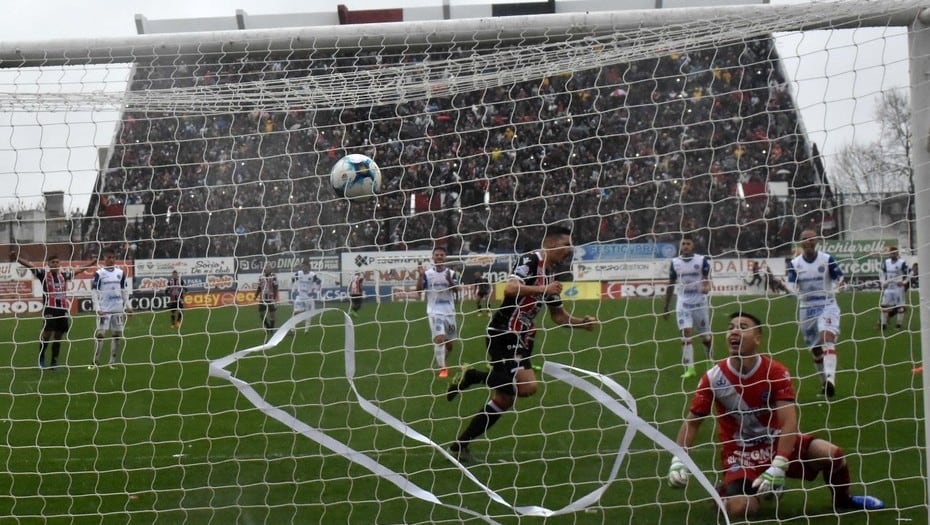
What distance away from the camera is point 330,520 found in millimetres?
5660

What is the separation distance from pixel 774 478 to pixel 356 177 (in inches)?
124

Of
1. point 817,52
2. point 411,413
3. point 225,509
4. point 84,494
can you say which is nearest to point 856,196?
point 817,52

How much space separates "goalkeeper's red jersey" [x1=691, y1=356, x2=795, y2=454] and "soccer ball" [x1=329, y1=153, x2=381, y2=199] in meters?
2.44

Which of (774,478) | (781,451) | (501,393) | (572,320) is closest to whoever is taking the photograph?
(774,478)

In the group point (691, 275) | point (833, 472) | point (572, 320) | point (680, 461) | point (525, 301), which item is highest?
point (691, 275)

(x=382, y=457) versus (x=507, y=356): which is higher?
(x=507, y=356)

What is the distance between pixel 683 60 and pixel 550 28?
1499 millimetres

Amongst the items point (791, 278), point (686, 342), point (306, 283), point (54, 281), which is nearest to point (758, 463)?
point (791, 278)

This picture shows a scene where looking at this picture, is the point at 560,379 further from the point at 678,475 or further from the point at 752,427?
the point at 752,427

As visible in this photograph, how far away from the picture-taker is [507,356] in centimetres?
710

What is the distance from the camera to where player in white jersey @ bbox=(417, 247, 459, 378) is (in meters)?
11.5

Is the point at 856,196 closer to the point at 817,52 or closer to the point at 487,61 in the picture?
the point at 817,52

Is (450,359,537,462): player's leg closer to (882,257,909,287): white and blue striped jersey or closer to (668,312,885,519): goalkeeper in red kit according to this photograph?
(668,312,885,519): goalkeeper in red kit

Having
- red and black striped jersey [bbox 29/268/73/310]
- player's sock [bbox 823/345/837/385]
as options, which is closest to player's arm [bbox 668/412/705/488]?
player's sock [bbox 823/345/837/385]
